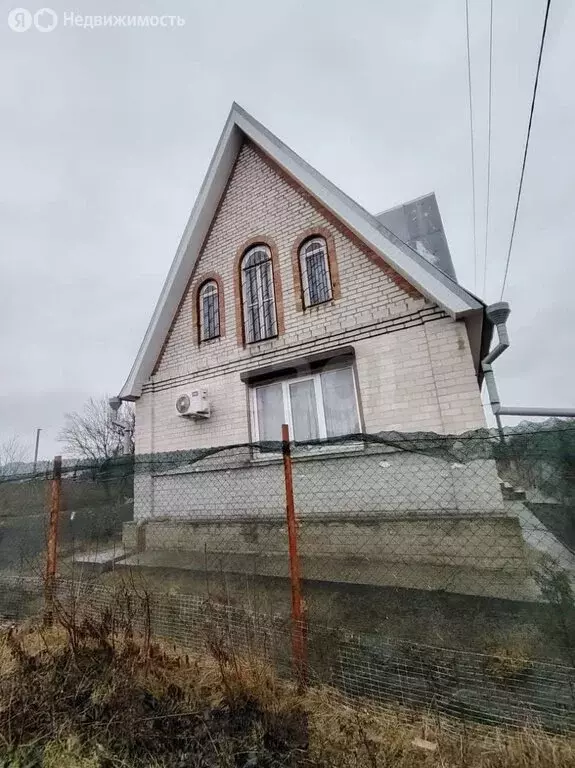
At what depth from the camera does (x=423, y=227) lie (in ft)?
30.9

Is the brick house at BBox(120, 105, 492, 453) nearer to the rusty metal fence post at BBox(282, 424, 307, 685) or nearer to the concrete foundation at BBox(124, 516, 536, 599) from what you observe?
the concrete foundation at BBox(124, 516, 536, 599)

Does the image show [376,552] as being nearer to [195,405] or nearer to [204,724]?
[204,724]

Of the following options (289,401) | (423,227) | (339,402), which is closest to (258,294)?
(289,401)

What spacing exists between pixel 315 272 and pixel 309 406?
231cm

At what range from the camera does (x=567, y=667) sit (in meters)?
2.16

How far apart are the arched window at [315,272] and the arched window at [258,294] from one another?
0.65 meters

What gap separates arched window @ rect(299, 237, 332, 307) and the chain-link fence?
2611mm

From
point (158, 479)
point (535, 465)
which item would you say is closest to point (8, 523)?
point (158, 479)

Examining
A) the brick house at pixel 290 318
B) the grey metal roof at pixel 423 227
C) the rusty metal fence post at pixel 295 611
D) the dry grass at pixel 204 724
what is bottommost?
the dry grass at pixel 204 724

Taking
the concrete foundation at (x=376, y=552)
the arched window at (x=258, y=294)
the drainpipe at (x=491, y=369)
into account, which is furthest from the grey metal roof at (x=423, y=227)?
the concrete foundation at (x=376, y=552)

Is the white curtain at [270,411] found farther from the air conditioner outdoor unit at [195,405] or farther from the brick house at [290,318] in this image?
the air conditioner outdoor unit at [195,405]

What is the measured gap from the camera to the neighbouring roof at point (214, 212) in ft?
17.1

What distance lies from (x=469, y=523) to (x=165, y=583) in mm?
3795

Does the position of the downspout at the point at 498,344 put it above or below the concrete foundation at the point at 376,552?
above
